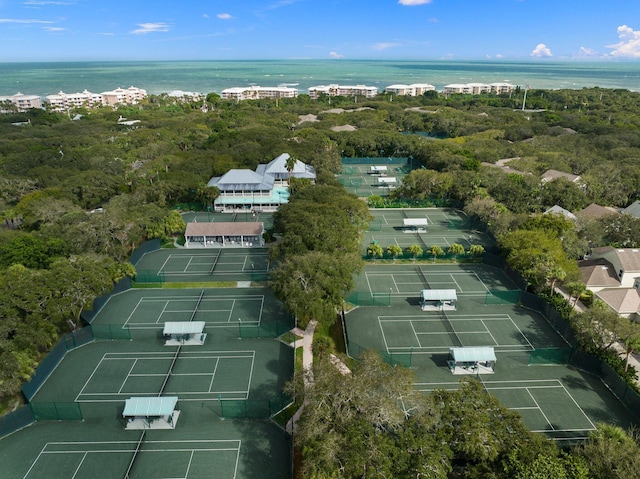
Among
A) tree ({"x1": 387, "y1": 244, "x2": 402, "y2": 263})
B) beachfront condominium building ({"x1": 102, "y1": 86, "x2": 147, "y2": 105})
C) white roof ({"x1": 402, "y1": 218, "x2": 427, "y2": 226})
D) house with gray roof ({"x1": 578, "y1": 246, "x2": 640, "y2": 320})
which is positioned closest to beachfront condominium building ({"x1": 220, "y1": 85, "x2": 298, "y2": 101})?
beachfront condominium building ({"x1": 102, "y1": 86, "x2": 147, "y2": 105})

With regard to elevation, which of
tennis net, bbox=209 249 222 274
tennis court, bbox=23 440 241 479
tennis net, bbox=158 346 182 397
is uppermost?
tennis net, bbox=209 249 222 274

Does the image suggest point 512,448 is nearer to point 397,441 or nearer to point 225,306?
point 397,441

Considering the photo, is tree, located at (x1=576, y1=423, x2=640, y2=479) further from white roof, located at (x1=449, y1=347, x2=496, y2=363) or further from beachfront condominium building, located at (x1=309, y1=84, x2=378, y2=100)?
beachfront condominium building, located at (x1=309, y1=84, x2=378, y2=100)

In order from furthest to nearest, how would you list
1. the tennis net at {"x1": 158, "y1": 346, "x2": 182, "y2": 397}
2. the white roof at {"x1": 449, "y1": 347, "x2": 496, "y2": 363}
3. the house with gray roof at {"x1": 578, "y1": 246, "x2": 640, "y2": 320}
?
the house with gray roof at {"x1": 578, "y1": 246, "x2": 640, "y2": 320} < the white roof at {"x1": 449, "y1": 347, "x2": 496, "y2": 363} < the tennis net at {"x1": 158, "y1": 346, "x2": 182, "y2": 397}

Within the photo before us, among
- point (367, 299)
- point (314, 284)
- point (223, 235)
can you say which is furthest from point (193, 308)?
point (367, 299)

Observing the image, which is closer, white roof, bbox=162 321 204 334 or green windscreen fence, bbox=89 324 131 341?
white roof, bbox=162 321 204 334

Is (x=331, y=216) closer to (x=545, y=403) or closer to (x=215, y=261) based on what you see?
(x=215, y=261)

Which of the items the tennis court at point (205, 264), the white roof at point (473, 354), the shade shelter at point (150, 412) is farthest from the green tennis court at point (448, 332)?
the shade shelter at point (150, 412)
